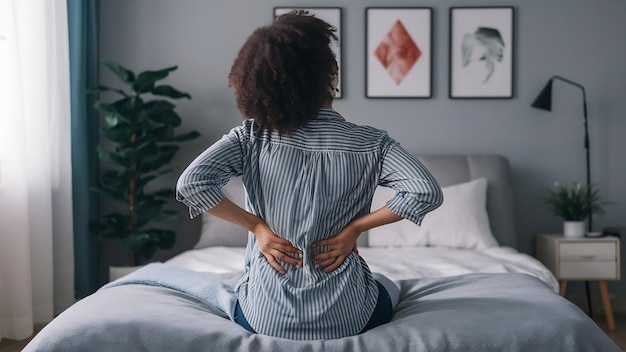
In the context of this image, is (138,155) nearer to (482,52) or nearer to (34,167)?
(34,167)

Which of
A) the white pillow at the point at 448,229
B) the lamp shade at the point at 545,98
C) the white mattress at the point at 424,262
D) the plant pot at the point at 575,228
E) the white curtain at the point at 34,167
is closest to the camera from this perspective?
the white mattress at the point at 424,262

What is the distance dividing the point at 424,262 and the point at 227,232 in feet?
4.00

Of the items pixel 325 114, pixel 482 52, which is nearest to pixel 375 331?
pixel 325 114

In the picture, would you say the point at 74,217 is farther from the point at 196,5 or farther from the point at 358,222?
the point at 358,222

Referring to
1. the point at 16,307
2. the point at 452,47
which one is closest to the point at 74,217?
the point at 16,307

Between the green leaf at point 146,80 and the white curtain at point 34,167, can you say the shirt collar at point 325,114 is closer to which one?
the white curtain at point 34,167

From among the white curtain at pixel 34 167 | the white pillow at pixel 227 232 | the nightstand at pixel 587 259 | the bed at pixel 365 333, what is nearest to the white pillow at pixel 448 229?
the nightstand at pixel 587 259

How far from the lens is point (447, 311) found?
1.78 m

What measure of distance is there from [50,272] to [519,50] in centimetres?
293

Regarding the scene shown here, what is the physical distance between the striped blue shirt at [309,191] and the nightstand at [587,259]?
98.0 inches

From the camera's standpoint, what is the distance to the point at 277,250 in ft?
5.68

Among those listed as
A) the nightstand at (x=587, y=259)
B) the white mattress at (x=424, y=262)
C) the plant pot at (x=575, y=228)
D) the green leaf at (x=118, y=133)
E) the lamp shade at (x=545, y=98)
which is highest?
the lamp shade at (x=545, y=98)

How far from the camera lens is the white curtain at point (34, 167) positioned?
345 centimetres

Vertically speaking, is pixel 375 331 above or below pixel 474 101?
below
